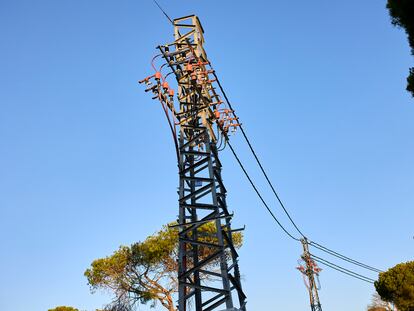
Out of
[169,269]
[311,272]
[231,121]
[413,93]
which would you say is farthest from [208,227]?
[413,93]

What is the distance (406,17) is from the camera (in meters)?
5.52

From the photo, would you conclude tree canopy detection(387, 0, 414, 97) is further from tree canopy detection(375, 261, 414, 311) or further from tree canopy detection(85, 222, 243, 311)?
tree canopy detection(375, 261, 414, 311)

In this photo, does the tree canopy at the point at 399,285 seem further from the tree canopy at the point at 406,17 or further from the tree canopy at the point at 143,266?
the tree canopy at the point at 406,17

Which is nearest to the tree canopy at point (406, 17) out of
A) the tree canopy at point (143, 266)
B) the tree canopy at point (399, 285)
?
the tree canopy at point (143, 266)

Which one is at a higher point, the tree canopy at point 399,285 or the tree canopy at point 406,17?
the tree canopy at point 406,17

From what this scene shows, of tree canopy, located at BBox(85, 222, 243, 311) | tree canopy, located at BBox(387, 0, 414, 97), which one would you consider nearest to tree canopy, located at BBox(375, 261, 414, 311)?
tree canopy, located at BBox(85, 222, 243, 311)

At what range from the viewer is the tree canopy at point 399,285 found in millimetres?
26422

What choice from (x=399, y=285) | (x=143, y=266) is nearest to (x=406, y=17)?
(x=143, y=266)

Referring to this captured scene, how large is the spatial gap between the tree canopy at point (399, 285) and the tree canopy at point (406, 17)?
2596 centimetres

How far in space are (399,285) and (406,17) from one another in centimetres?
2693

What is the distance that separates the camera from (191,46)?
326 inches

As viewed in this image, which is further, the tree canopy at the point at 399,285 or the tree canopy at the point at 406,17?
the tree canopy at the point at 399,285

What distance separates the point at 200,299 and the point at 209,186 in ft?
6.98

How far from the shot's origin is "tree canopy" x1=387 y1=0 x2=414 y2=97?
5.43 m
